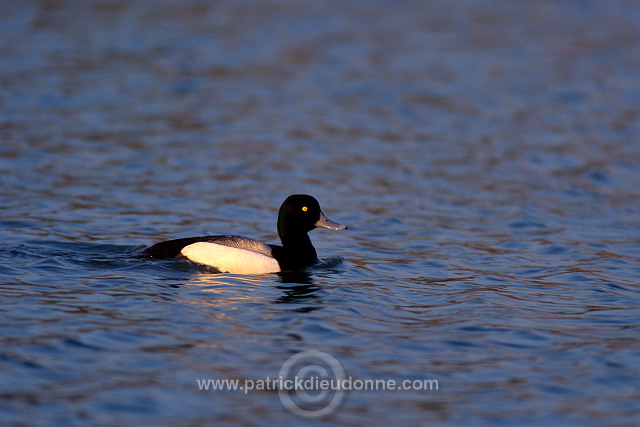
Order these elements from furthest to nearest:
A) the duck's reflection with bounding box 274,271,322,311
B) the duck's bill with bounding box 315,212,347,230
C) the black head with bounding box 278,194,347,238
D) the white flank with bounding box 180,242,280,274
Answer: the duck's bill with bounding box 315,212,347,230 < the black head with bounding box 278,194,347,238 < the white flank with bounding box 180,242,280,274 < the duck's reflection with bounding box 274,271,322,311

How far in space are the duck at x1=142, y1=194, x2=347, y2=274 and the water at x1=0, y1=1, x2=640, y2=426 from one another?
0.70ft

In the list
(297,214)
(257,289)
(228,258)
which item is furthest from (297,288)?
(297,214)

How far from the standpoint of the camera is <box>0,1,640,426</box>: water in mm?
6783

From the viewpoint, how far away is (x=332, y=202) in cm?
1369

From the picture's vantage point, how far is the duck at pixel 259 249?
9.84 m

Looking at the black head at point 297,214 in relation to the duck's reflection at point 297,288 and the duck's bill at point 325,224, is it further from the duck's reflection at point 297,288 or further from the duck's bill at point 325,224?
the duck's reflection at point 297,288

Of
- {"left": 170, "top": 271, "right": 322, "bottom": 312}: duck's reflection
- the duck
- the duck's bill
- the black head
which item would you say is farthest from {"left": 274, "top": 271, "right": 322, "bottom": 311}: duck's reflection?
the duck's bill

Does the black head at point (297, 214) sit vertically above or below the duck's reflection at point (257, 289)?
above

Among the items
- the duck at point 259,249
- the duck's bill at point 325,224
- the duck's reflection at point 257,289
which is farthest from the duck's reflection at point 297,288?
the duck's bill at point 325,224

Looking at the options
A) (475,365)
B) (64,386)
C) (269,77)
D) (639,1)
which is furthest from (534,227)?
(639,1)

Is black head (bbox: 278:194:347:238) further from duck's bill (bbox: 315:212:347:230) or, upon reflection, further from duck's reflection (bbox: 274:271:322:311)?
duck's reflection (bbox: 274:271:322:311)

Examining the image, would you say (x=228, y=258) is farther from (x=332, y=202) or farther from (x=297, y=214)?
(x=332, y=202)

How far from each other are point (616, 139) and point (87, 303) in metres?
12.2

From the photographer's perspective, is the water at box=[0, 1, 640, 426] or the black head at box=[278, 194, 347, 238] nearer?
the water at box=[0, 1, 640, 426]
